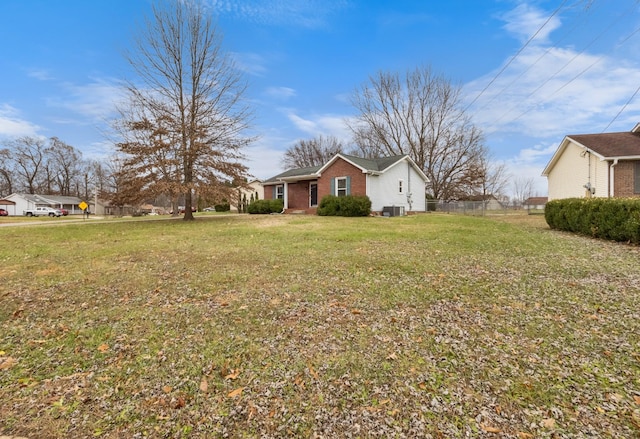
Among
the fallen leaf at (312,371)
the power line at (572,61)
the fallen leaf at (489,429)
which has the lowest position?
the fallen leaf at (489,429)

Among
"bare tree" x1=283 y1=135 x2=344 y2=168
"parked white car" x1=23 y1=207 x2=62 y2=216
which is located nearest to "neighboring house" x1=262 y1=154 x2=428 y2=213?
"bare tree" x1=283 y1=135 x2=344 y2=168

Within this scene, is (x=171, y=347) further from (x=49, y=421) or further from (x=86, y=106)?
(x=86, y=106)

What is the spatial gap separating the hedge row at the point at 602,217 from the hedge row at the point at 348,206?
937 centimetres

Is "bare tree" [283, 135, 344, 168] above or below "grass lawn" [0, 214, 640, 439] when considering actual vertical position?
above

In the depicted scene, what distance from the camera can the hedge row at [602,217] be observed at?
26.5ft

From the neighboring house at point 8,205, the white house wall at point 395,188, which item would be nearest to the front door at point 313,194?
the white house wall at point 395,188

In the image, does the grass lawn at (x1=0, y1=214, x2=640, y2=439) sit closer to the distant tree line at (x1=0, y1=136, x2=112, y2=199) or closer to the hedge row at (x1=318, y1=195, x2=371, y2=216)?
the hedge row at (x1=318, y1=195, x2=371, y2=216)

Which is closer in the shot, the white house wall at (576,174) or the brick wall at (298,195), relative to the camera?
the white house wall at (576,174)

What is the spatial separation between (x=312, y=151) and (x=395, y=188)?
3101cm

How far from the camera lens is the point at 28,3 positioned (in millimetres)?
9312

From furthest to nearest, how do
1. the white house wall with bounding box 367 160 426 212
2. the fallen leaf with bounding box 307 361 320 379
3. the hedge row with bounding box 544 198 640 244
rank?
the white house wall with bounding box 367 160 426 212 < the hedge row with bounding box 544 198 640 244 < the fallen leaf with bounding box 307 361 320 379

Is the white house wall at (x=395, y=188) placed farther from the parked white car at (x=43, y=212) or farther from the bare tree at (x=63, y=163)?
the bare tree at (x=63, y=163)

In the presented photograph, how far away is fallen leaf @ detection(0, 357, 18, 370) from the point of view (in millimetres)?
2754

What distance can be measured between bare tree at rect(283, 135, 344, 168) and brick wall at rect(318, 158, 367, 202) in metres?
28.1
